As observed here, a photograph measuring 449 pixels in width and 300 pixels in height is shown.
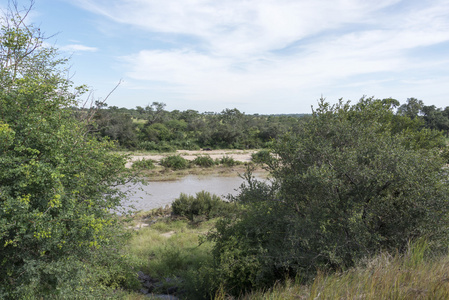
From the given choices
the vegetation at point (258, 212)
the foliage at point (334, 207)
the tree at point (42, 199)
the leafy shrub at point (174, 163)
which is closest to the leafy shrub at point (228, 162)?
the leafy shrub at point (174, 163)

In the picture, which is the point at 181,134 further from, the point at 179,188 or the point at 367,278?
the point at 367,278

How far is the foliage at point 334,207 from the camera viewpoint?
518 centimetres

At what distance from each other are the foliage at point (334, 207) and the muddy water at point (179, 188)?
1567cm

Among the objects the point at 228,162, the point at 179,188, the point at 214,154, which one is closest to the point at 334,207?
the point at 179,188

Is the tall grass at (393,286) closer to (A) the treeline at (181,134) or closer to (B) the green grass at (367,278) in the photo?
(B) the green grass at (367,278)

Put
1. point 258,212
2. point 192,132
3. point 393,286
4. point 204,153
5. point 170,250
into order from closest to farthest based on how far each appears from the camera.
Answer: point 393,286 < point 258,212 < point 170,250 < point 204,153 < point 192,132

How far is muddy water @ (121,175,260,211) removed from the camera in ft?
74.2

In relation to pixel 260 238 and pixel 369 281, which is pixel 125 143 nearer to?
pixel 260 238

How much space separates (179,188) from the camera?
2767 centimetres

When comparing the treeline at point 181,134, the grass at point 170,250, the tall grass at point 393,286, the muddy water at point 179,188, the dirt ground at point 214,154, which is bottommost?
the muddy water at point 179,188

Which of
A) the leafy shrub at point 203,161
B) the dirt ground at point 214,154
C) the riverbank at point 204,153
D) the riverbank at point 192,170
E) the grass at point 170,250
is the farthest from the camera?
the dirt ground at point 214,154

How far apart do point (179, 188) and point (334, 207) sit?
23165 millimetres

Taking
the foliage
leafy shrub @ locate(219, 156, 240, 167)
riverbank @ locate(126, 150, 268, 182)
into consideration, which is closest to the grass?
the foliage

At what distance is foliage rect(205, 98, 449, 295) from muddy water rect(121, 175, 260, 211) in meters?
15.7
